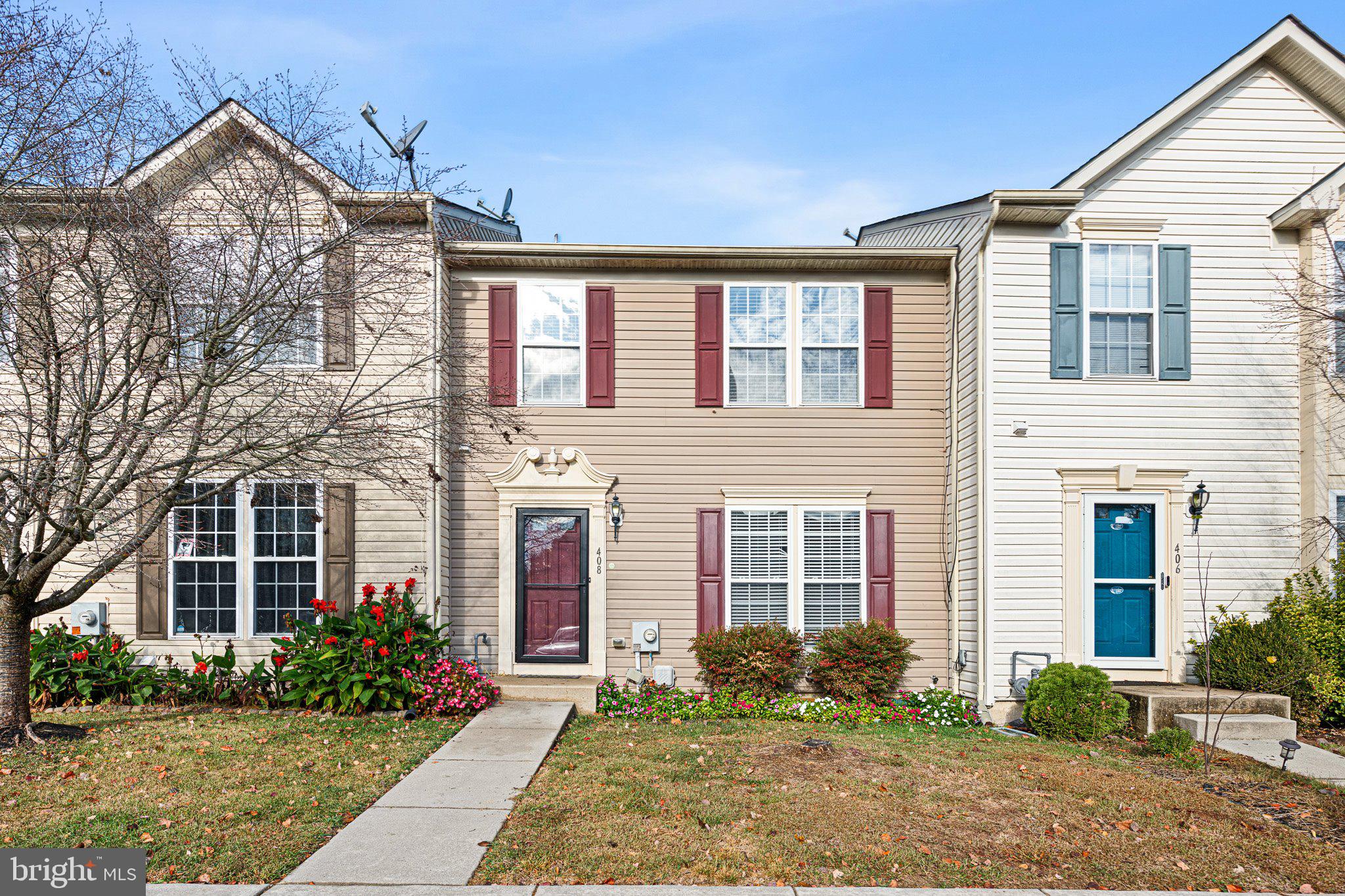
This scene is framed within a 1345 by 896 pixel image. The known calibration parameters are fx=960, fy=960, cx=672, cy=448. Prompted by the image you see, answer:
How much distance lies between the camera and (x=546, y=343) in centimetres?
1078

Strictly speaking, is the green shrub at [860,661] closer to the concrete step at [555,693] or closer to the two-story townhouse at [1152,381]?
the two-story townhouse at [1152,381]

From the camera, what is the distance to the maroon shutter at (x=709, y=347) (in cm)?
1077

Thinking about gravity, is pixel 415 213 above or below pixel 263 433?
above

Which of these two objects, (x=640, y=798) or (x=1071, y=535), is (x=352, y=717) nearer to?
(x=640, y=798)

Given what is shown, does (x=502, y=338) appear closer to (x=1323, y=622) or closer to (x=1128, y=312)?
(x=1128, y=312)

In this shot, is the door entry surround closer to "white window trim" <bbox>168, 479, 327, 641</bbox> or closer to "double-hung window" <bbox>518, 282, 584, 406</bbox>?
"double-hung window" <bbox>518, 282, 584, 406</bbox>

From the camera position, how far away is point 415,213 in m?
9.82

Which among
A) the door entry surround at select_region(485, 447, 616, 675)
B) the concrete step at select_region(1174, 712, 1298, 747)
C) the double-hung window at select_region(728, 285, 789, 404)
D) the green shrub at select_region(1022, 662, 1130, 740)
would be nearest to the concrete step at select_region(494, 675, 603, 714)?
the door entry surround at select_region(485, 447, 616, 675)

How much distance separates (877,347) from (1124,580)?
3554 millimetres

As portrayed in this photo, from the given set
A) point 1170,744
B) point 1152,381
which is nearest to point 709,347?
point 1152,381

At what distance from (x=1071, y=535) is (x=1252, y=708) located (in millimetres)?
2197

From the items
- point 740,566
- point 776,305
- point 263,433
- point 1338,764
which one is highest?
point 776,305

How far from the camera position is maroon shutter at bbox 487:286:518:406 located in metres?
10.6

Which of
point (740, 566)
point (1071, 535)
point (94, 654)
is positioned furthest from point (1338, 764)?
point (94, 654)
